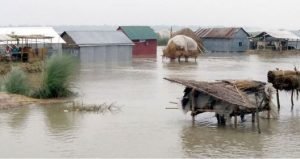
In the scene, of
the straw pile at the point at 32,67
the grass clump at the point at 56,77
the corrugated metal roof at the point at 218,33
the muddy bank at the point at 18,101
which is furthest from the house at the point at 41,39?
the corrugated metal roof at the point at 218,33

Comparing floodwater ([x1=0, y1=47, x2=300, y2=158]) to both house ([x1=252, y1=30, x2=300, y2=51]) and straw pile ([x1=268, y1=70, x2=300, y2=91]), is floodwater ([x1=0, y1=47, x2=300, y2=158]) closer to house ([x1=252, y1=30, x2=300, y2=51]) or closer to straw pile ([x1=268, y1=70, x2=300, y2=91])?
straw pile ([x1=268, y1=70, x2=300, y2=91])

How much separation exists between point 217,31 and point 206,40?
1419 mm

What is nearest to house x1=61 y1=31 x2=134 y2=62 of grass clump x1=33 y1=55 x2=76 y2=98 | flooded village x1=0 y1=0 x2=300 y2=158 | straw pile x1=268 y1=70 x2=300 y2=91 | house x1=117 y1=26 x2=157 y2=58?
house x1=117 y1=26 x2=157 y2=58

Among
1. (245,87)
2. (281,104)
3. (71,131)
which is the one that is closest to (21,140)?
(71,131)

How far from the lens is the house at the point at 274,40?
6053 cm

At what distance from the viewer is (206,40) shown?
6141cm

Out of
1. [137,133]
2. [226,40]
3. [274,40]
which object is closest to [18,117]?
[137,133]

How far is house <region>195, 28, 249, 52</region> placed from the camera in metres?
59.8

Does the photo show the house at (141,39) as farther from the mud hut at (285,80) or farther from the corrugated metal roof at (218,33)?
the mud hut at (285,80)

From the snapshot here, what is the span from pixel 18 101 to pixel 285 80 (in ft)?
27.4

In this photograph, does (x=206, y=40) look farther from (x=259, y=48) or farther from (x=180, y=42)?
(x=180, y=42)

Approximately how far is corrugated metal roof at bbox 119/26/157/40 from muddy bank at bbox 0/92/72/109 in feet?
109

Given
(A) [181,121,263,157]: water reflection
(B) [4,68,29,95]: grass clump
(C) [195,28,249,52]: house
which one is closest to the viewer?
(A) [181,121,263,157]: water reflection

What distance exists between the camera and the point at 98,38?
149ft
